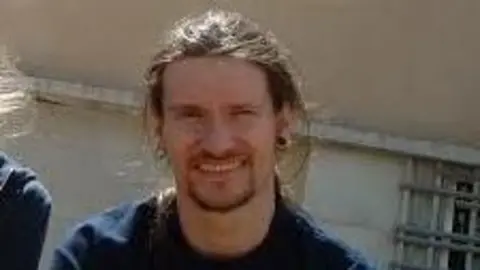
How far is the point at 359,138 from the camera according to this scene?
227 inches

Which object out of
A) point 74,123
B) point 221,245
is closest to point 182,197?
point 221,245

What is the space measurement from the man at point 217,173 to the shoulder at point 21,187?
0.31ft

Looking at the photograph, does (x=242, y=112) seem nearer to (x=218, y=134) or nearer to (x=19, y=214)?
(x=218, y=134)

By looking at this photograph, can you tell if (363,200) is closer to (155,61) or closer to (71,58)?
(71,58)

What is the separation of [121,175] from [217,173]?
3047 millimetres

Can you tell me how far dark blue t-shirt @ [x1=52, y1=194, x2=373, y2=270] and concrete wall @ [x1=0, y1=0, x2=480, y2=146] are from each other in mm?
2863

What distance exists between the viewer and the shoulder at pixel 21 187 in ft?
9.00

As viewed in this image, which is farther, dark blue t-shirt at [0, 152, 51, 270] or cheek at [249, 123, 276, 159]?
dark blue t-shirt at [0, 152, 51, 270]

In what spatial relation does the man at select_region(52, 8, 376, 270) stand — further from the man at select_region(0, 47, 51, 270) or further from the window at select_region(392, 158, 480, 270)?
the window at select_region(392, 158, 480, 270)

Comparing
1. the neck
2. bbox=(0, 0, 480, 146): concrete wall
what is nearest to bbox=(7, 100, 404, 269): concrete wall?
bbox=(0, 0, 480, 146): concrete wall

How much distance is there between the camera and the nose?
2566 mm

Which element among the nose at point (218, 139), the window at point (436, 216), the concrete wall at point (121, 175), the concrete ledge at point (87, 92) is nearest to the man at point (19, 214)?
the nose at point (218, 139)

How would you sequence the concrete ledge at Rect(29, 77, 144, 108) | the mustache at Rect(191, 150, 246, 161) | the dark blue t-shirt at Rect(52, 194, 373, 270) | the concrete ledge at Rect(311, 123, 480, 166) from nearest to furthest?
the mustache at Rect(191, 150, 246, 161), the dark blue t-shirt at Rect(52, 194, 373, 270), the concrete ledge at Rect(29, 77, 144, 108), the concrete ledge at Rect(311, 123, 480, 166)

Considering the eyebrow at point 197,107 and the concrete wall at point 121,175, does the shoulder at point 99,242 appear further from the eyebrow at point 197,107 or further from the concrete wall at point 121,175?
the concrete wall at point 121,175
